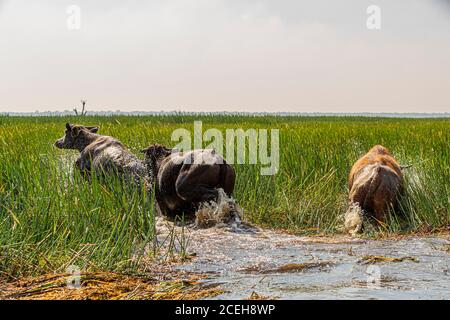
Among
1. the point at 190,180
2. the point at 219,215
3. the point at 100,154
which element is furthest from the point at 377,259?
the point at 100,154

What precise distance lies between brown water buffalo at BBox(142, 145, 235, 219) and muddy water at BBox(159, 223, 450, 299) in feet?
2.13

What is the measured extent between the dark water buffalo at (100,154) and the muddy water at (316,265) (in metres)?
1.37

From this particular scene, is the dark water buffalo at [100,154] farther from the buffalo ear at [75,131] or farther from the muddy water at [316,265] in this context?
the muddy water at [316,265]

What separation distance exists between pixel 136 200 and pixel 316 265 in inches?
73.5

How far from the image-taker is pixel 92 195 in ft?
25.4

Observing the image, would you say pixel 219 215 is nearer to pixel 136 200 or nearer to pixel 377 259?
pixel 136 200

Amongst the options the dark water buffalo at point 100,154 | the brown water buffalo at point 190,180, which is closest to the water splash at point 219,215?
the brown water buffalo at point 190,180

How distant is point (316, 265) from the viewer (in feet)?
22.4

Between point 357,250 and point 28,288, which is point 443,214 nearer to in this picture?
point 357,250

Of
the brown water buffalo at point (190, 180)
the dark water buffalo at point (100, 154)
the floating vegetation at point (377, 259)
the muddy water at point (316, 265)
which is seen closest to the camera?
the muddy water at point (316, 265)

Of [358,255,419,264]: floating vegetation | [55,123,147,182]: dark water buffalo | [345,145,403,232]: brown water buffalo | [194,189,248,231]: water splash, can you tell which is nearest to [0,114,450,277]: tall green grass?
[345,145,403,232]: brown water buffalo

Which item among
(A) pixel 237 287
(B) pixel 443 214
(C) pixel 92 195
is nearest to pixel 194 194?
(C) pixel 92 195

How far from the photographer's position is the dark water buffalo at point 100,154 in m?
9.91
